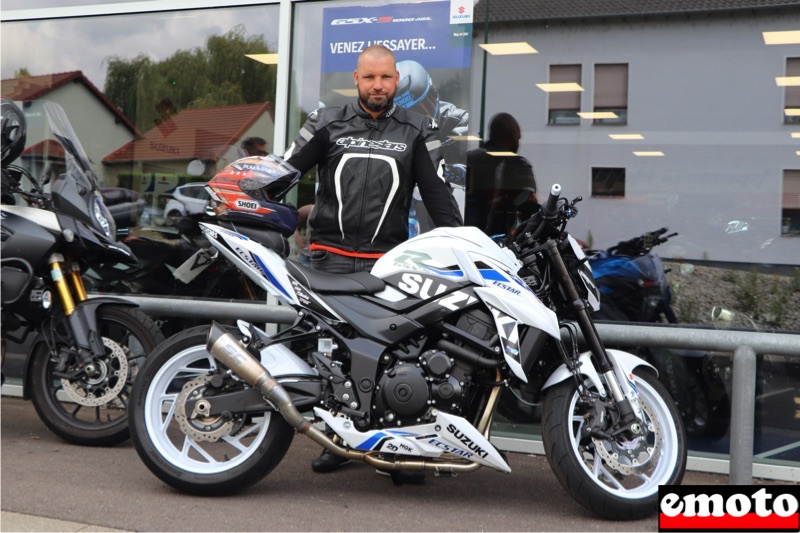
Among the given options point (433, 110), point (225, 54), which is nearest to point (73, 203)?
point (225, 54)

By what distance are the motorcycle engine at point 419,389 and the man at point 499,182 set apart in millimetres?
1758

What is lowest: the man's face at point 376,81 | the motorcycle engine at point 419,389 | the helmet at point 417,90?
the motorcycle engine at point 419,389

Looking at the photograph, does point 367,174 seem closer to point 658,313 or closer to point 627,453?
point 627,453

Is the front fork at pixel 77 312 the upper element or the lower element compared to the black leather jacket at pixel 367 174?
lower

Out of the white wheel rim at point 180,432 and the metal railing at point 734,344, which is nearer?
the white wheel rim at point 180,432

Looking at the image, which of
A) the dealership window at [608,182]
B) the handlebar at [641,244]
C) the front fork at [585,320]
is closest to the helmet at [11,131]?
the front fork at [585,320]

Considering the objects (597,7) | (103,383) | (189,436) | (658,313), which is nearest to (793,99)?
(597,7)

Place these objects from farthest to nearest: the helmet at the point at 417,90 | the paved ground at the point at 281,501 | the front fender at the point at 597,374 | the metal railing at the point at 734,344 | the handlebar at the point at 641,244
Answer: the helmet at the point at 417,90
the handlebar at the point at 641,244
the metal railing at the point at 734,344
the front fender at the point at 597,374
the paved ground at the point at 281,501

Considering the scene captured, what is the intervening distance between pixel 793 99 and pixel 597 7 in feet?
4.08

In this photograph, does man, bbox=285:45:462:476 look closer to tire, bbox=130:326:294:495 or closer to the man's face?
the man's face

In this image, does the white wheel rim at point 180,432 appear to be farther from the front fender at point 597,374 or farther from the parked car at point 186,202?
the parked car at point 186,202

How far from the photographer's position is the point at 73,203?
4.87 metres

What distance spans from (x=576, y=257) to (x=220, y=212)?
162 centimetres

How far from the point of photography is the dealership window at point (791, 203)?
503 cm
